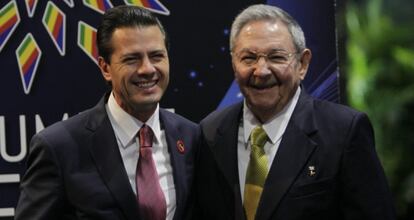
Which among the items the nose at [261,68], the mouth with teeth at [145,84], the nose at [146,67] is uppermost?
the nose at [146,67]

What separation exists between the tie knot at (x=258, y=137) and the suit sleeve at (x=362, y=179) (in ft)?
0.96

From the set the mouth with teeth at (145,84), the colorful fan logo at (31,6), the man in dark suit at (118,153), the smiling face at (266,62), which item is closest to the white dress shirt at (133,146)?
the man in dark suit at (118,153)

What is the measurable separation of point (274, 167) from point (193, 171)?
1.01ft

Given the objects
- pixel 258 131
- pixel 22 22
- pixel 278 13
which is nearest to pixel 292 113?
pixel 258 131

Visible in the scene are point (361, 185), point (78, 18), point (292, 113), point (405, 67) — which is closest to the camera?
point (361, 185)

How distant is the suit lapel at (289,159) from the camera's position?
2.59 meters

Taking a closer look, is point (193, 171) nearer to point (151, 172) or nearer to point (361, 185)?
point (151, 172)

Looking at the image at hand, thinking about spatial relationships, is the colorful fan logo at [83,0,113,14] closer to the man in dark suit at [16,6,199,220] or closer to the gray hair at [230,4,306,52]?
the man in dark suit at [16,6,199,220]

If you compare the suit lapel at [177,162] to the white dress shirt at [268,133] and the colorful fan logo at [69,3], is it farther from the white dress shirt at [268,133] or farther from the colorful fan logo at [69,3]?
the colorful fan logo at [69,3]

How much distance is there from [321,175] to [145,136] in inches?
24.2

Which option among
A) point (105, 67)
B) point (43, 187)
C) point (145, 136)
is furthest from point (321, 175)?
point (43, 187)

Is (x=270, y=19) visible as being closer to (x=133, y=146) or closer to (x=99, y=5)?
(x=133, y=146)

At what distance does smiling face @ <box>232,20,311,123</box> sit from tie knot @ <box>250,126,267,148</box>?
79 mm

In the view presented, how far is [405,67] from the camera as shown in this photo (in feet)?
28.8
